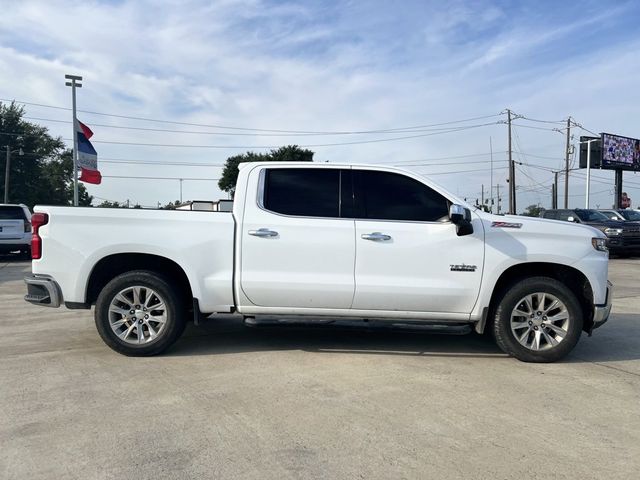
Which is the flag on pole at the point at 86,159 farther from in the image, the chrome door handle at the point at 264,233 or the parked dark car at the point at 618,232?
the chrome door handle at the point at 264,233

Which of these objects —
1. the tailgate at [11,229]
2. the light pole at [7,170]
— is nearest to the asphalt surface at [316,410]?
the tailgate at [11,229]

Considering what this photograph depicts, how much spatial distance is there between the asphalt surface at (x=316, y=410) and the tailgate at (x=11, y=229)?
11976 millimetres

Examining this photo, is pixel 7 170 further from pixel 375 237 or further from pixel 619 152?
pixel 619 152

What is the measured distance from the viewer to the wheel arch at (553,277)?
5.48 meters

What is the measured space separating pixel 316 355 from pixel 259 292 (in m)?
0.95

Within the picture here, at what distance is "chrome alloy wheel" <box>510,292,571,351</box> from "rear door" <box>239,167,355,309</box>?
5.72ft

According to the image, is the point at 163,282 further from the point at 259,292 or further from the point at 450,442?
the point at 450,442

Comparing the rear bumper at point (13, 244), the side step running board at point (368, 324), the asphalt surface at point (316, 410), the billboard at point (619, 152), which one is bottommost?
the asphalt surface at point (316, 410)

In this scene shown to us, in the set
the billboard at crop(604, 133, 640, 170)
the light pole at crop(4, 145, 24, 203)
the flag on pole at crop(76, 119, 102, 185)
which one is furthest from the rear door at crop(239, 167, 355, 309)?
the billboard at crop(604, 133, 640, 170)

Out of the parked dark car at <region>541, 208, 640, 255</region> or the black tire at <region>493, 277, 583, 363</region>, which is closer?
the black tire at <region>493, 277, 583, 363</region>

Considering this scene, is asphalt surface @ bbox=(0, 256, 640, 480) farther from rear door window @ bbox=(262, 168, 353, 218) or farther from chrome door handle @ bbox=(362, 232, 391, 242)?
rear door window @ bbox=(262, 168, 353, 218)

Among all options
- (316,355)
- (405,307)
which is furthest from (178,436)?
(405,307)

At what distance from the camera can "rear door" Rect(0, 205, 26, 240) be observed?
16.7 metres

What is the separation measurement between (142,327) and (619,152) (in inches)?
2134
